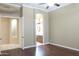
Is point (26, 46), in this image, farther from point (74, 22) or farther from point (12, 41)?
point (74, 22)

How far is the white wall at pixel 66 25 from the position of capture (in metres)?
2.73

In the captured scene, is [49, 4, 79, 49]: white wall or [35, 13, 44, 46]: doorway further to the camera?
[35, 13, 44, 46]: doorway

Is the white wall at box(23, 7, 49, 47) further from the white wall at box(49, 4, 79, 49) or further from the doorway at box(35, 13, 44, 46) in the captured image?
the white wall at box(49, 4, 79, 49)

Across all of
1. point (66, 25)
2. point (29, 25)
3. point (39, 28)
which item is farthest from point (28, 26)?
point (66, 25)

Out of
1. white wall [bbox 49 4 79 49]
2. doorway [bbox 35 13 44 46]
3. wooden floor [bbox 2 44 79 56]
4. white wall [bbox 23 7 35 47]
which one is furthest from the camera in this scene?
doorway [bbox 35 13 44 46]

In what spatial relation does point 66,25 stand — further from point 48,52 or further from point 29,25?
point 29,25

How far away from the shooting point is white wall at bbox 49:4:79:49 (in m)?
2.73

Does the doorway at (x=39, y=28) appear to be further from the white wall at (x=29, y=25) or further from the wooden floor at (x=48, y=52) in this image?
the wooden floor at (x=48, y=52)

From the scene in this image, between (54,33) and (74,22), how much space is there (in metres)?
0.83

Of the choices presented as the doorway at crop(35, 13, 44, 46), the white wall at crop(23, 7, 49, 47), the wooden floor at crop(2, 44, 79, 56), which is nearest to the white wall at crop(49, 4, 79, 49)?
the wooden floor at crop(2, 44, 79, 56)

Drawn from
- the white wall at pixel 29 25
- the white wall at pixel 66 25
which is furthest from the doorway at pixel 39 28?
the white wall at pixel 66 25

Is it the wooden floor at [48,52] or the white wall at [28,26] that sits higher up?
the white wall at [28,26]

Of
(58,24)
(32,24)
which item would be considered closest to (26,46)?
(32,24)

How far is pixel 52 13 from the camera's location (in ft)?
9.54
